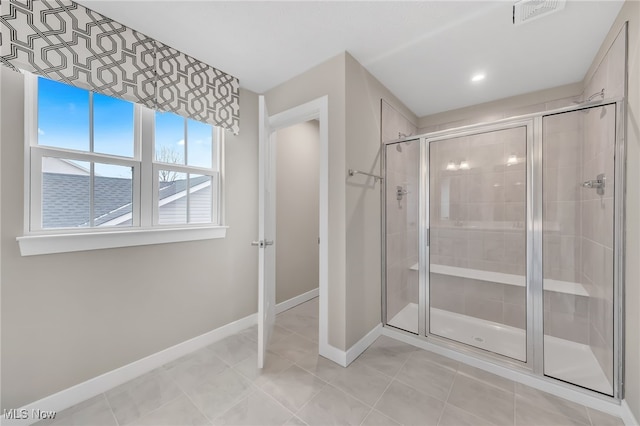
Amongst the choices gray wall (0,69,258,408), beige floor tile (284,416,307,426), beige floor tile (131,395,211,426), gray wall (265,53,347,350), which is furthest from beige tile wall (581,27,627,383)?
gray wall (0,69,258,408)

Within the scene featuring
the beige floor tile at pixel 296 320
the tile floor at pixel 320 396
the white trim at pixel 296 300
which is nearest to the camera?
the tile floor at pixel 320 396

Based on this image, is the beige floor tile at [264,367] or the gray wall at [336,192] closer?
the beige floor tile at [264,367]

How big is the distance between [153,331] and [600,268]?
126 inches

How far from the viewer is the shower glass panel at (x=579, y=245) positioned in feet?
5.02

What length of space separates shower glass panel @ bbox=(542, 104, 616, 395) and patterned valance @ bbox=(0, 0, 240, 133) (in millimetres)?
2730

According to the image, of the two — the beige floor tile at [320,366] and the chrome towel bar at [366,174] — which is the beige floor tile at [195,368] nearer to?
the beige floor tile at [320,366]

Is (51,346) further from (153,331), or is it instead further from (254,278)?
(254,278)

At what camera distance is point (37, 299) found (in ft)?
4.58

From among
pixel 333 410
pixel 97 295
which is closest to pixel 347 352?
pixel 333 410

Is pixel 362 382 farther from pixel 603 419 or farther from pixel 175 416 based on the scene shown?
pixel 603 419

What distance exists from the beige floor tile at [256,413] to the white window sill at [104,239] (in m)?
1.28

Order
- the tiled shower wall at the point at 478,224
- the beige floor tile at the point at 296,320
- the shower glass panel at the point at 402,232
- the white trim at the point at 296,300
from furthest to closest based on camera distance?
the white trim at the point at 296,300, the beige floor tile at the point at 296,320, the shower glass panel at the point at 402,232, the tiled shower wall at the point at 478,224

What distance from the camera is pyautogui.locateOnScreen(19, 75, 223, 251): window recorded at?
1.45 m

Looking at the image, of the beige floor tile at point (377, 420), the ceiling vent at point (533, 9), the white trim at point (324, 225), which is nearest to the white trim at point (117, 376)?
the white trim at point (324, 225)
